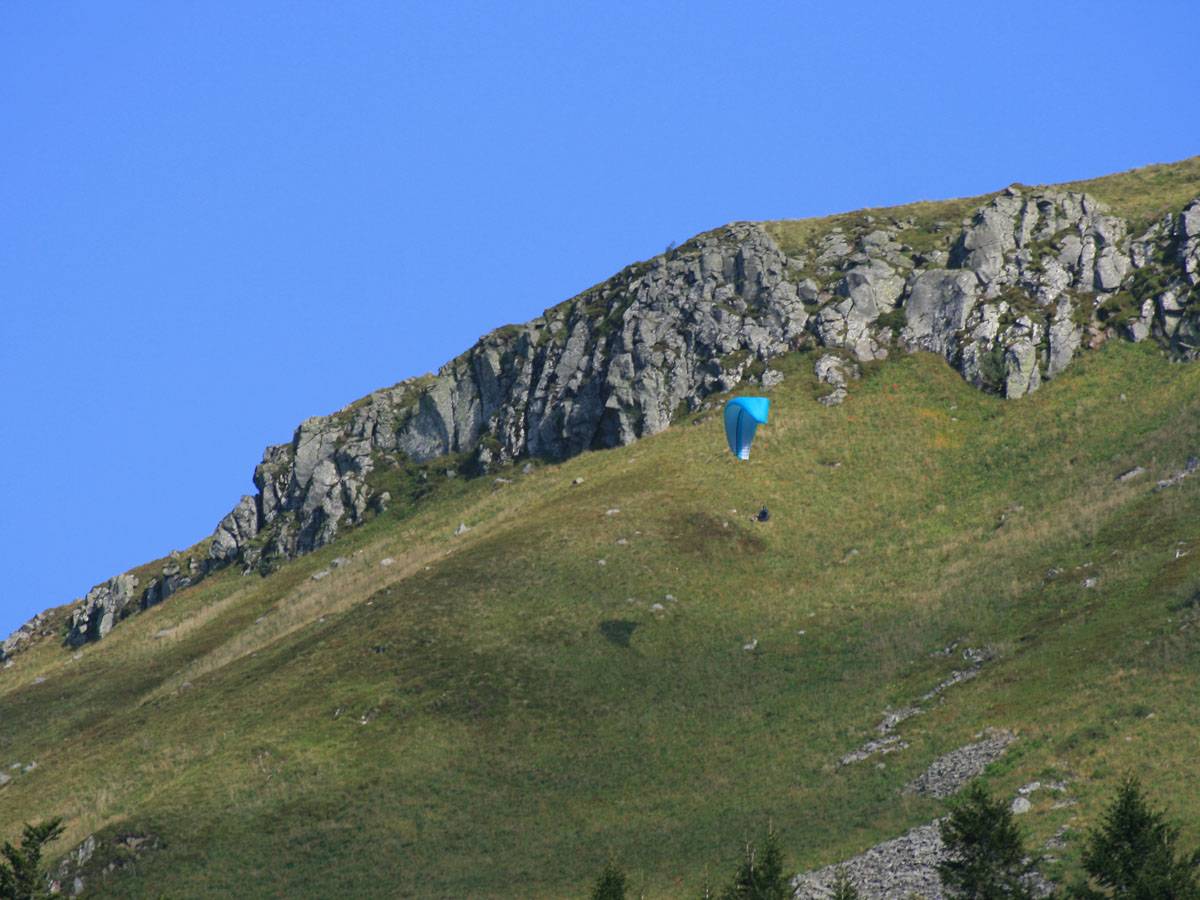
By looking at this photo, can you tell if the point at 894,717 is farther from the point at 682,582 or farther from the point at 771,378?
the point at 771,378

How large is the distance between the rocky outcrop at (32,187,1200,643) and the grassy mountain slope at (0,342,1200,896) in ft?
10.9

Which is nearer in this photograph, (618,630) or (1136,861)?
(1136,861)

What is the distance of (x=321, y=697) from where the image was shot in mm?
67812

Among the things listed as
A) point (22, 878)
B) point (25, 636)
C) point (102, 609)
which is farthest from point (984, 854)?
point (25, 636)

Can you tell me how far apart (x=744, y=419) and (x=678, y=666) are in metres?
11.9

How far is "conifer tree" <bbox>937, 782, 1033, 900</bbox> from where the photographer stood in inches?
1348

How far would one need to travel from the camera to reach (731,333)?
340 ft

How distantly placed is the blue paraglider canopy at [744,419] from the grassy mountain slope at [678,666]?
869 cm

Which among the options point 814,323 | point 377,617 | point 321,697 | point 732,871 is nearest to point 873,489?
point 814,323

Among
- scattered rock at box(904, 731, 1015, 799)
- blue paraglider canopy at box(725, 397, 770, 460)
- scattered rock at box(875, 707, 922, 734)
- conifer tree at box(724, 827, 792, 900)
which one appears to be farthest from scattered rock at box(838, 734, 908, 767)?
conifer tree at box(724, 827, 792, 900)

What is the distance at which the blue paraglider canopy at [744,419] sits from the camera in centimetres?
6800

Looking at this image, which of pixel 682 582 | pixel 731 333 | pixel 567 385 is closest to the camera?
pixel 682 582

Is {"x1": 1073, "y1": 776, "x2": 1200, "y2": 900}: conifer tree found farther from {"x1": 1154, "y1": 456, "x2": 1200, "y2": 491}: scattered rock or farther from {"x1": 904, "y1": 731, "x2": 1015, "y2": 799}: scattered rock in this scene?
{"x1": 1154, "y1": 456, "x2": 1200, "y2": 491}: scattered rock

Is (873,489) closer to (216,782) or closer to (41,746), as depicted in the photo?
(216,782)
